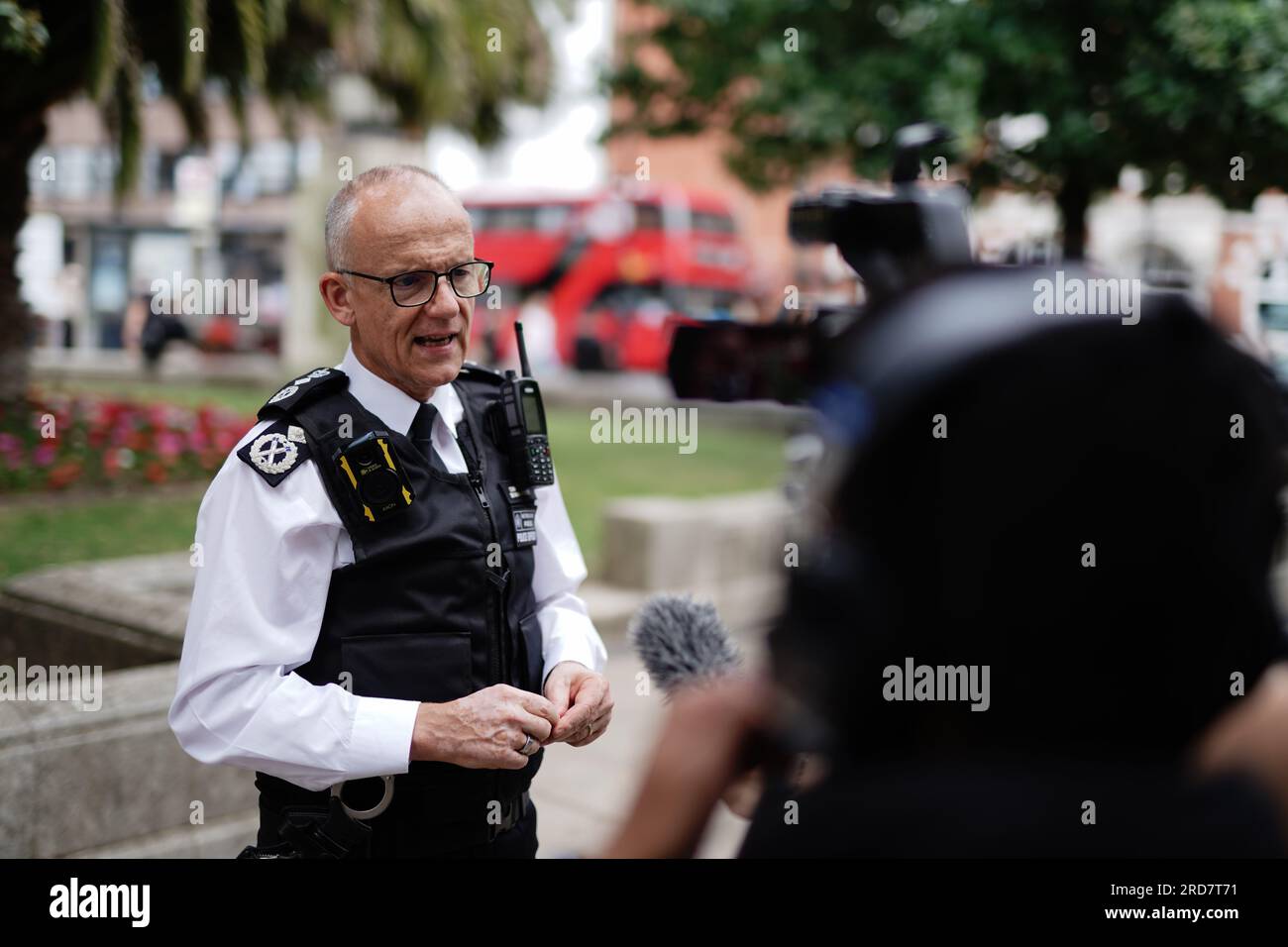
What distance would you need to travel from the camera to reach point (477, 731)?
191 cm

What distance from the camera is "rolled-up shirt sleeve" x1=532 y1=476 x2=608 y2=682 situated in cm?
225

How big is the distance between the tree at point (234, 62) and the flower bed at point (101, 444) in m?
0.40

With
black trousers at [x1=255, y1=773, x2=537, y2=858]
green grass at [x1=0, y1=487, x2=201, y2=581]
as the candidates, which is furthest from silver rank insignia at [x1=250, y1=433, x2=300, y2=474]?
green grass at [x1=0, y1=487, x2=201, y2=581]

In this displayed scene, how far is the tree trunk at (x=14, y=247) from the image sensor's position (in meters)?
6.59

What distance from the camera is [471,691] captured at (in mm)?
2027

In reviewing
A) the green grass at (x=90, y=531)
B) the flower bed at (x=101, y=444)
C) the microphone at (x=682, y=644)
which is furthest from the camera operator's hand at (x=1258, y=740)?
the flower bed at (x=101, y=444)

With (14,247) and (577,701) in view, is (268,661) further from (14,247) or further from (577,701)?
(14,247)

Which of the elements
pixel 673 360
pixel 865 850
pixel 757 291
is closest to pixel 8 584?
pixel 673 360

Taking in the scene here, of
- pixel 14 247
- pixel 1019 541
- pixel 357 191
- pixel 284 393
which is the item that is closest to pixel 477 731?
pixel 284 393

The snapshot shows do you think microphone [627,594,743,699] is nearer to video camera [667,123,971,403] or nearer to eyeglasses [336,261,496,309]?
video camera [667,123,971,403]

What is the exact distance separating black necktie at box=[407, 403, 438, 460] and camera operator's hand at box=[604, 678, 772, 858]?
4.05 feet
